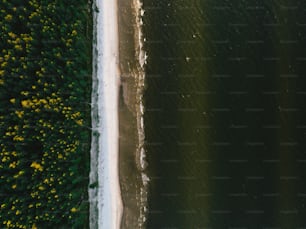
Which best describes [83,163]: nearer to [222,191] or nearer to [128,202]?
[128,202]

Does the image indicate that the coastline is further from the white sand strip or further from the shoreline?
the shoreline

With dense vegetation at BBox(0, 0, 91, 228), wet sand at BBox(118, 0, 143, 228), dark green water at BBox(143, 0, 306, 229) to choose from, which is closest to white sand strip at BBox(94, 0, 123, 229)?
wet sand at BBox(118, 0, 143, 228)

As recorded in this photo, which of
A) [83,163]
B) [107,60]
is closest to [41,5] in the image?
[107,60]

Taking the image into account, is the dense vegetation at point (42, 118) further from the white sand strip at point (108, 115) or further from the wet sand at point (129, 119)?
the wet sand at point (129, 119)

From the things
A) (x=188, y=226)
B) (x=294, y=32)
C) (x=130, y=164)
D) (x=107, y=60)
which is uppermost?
(x=294, y=32)

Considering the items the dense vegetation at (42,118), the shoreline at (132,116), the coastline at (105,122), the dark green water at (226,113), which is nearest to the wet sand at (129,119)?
the shoreline at (132,116)

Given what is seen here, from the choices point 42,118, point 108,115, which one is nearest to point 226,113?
point 108,115

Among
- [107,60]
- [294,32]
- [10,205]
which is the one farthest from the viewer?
[294,32]
